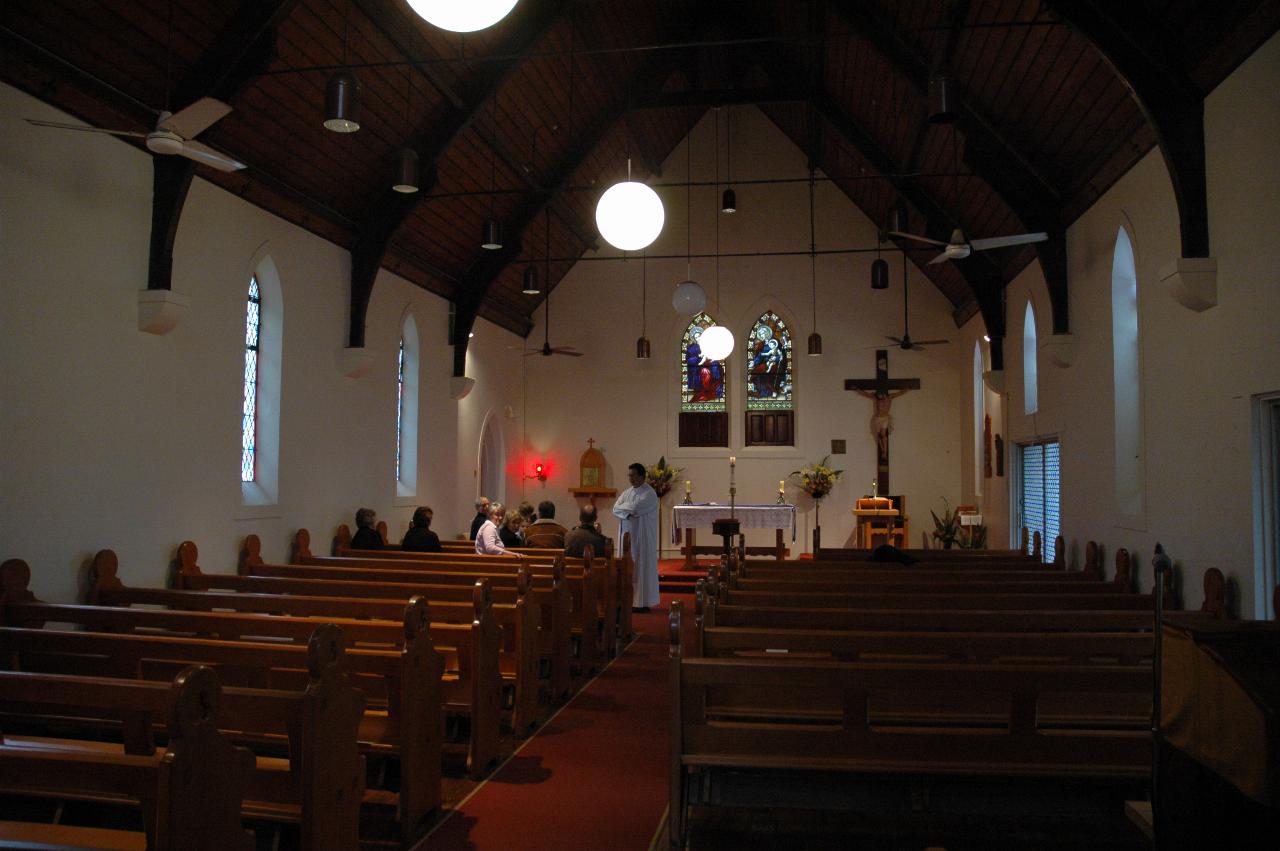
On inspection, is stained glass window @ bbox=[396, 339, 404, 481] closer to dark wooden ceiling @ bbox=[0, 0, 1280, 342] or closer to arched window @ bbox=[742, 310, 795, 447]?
dark wooden ceiling @ bbox=[0, 0, 1280, 342]

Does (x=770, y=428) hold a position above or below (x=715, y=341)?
below

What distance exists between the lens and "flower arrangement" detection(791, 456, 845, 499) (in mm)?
14477

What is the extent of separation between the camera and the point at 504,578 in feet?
22.6

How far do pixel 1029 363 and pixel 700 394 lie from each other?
234 inches

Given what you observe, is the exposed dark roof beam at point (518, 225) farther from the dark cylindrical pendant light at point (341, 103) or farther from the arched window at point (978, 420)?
the dark cylindrical pendant light at point (341, 103)

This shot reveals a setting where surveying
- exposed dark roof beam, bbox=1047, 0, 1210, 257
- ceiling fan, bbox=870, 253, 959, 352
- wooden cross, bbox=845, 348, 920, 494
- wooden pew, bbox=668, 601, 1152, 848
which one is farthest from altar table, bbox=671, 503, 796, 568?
wooden pew, bbox=668, 601, 1152, 848

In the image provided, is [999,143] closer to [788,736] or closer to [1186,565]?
[1186,565]

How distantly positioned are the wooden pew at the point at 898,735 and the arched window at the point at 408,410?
27.3ft

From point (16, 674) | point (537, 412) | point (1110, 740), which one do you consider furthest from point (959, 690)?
point (537, 412)

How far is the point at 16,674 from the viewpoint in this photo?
289 cm

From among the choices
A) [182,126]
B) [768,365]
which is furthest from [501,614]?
[768,365]

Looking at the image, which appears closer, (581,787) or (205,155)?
(581,787)

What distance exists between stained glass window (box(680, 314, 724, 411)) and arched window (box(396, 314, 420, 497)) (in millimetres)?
5224

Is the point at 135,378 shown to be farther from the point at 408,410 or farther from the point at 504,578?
the point at 408,410
